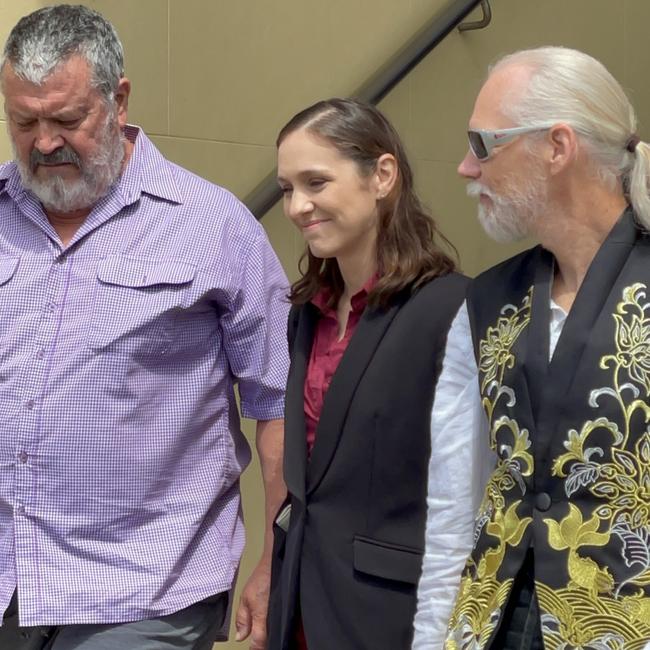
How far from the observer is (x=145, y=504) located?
2.90 m

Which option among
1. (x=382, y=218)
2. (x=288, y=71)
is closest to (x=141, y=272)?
(x=382, y=218)

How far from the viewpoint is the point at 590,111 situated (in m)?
2.17

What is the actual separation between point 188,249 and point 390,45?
6.43ft

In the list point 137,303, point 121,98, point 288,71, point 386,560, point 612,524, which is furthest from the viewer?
point 288,71

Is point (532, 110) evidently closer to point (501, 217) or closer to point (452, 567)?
point (501, 217)

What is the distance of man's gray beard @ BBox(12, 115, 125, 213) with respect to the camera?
2.93 metres

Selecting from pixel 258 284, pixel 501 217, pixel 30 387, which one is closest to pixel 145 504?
pixel 30 387

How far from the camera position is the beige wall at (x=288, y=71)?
411 cm

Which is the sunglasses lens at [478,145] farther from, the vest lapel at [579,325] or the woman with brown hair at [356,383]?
the woman with brown hair at [356,383]

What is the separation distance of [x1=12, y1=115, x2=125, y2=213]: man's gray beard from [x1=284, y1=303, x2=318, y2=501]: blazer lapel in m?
0.52

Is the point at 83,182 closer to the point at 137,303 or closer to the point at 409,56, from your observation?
the point at 137,303

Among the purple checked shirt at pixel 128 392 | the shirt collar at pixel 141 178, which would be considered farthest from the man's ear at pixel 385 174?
the shirt collar at pixel 141 178

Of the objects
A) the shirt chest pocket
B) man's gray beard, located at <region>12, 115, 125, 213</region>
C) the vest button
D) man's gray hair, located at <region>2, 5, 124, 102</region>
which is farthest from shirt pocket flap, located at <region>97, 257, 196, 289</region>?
the vest button

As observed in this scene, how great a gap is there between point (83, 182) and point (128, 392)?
462 millimetres
